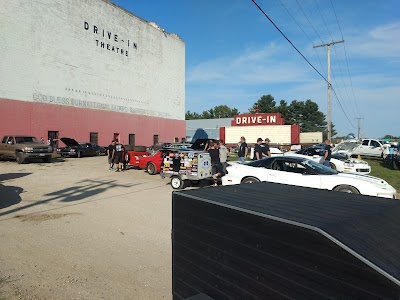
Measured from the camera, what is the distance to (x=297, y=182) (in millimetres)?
9109

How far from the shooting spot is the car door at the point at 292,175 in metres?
8.98

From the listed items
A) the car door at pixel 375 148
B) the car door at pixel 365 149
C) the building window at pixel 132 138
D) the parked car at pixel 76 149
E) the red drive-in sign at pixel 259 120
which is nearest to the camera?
the parked car at pixel 76 149

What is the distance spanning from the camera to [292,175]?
9.27 meters

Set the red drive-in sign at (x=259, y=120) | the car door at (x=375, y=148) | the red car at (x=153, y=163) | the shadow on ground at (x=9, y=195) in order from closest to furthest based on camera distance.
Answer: the shadow on ground at (x=9, y=195), the red car at (x=153, y=163), the car door at (x=375, y=148), the red drive-in sign at (x=259, y=120)

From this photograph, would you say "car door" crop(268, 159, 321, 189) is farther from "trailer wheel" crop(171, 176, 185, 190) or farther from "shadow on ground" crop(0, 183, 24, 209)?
"shadow on ground" crop(0, 183, 24, 209)

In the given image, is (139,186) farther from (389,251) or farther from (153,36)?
(153,36)

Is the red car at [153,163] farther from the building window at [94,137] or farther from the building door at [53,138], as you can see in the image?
the building window at [94,137]

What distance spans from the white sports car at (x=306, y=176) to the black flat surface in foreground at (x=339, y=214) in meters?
6.21

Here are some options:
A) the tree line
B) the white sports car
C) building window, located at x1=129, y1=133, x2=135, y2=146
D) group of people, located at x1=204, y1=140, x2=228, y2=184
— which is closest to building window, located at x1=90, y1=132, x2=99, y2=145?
building window, located at x1=129, y1=133, x2=135, y2=146

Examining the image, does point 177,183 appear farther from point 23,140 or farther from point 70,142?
point 70,142

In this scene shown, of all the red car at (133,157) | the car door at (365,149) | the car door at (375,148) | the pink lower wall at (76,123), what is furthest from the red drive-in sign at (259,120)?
the red car at (133,157)

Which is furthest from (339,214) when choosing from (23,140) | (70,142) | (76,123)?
(76,123)

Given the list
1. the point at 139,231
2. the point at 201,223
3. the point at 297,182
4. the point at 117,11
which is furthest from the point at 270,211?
the point at 117,11

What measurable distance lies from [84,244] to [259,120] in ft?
140
